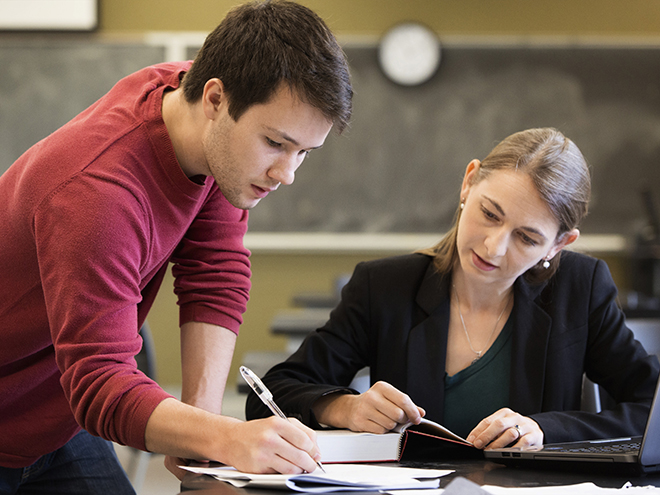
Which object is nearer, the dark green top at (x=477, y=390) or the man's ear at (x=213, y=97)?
the man's ear at (x=213, y=97)

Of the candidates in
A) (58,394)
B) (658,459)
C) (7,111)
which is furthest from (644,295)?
(7,111)

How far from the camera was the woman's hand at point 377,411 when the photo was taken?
3.38 ft

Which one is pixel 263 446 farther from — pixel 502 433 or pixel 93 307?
pixel 502 433

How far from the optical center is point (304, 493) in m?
0.77

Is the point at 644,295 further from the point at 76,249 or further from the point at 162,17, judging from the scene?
the point at 76,249

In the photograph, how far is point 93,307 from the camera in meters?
0.88

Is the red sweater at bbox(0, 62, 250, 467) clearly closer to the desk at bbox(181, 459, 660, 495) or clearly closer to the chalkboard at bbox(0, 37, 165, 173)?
the desk at bbox(181, 459, 660, 495)

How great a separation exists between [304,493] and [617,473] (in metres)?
0.44

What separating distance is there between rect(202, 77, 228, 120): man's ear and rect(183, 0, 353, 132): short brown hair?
0.03 ft

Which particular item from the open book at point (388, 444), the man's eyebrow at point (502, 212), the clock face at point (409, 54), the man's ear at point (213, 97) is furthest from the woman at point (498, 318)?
the clock face at point (409, 54)

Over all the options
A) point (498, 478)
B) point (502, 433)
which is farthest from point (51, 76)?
point (498, 478)

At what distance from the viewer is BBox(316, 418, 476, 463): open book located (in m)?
0.97

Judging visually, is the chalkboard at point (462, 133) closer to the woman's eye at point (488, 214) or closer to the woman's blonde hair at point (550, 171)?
the woman's blonde hair at point (550, 171)

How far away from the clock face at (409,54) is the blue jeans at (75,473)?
3.57 m
